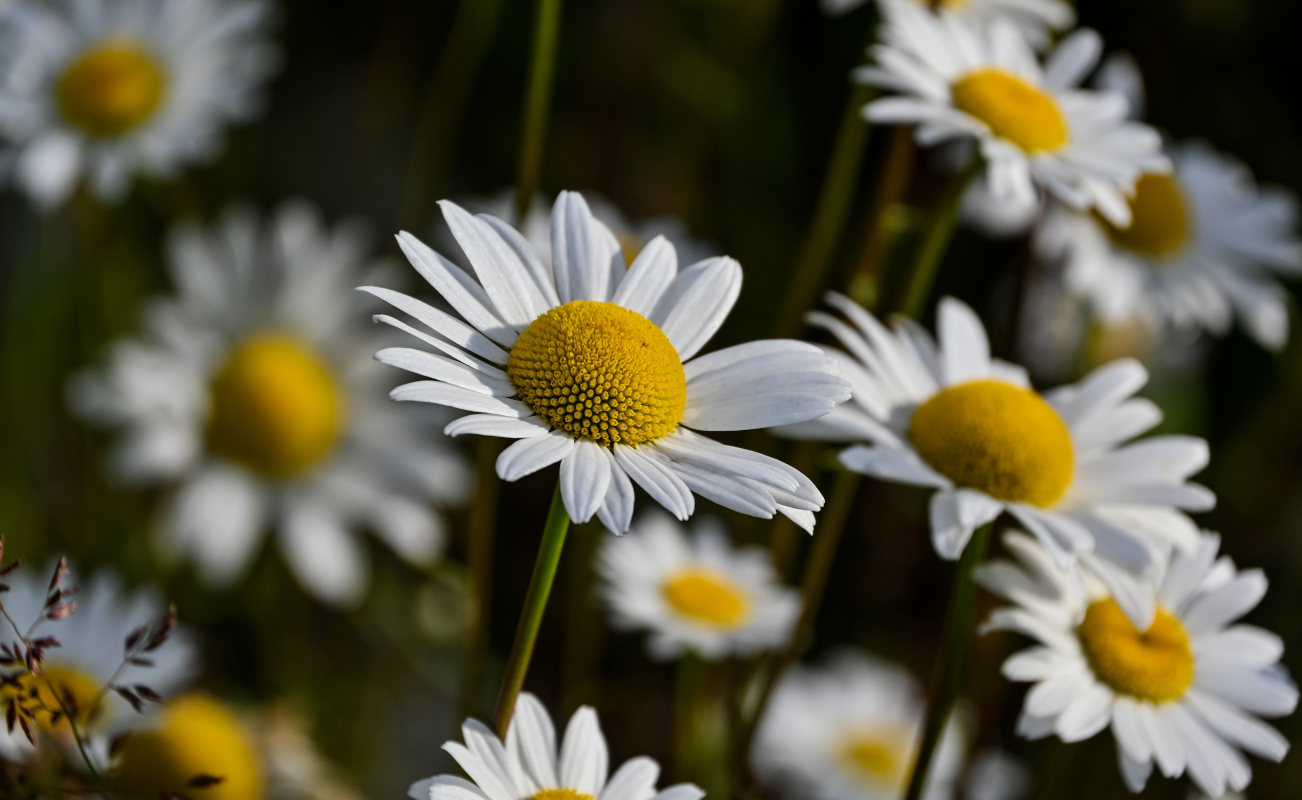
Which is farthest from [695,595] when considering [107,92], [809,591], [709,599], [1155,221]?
[107,92]

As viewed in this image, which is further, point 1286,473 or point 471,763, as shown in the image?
point 1286,473

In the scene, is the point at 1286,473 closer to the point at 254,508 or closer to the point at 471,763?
the point at 254,508

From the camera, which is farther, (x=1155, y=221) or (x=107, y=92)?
(x=107, y=92)

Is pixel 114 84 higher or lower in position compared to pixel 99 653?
higher

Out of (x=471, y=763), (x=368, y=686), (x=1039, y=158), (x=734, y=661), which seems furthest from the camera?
(x=368, y=686)

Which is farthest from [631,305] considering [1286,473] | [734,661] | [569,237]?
[1286,473]

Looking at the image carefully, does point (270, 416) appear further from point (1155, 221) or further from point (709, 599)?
point (1155, 221)

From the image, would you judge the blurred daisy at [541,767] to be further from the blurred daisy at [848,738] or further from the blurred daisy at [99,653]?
the blurred daisy at [848,738]
